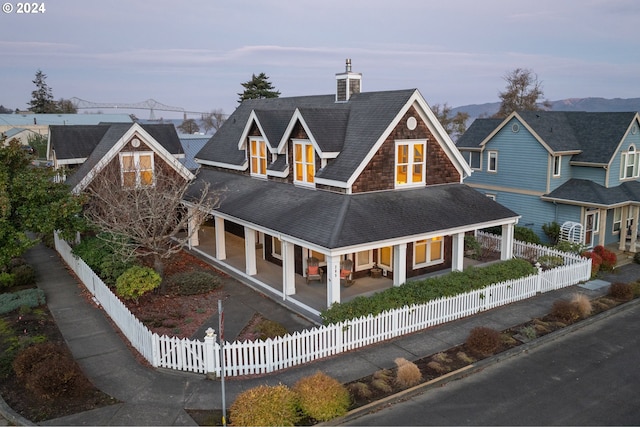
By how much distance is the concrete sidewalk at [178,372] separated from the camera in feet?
38.2

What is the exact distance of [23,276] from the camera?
21344 mm

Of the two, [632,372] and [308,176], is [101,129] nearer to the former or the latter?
[308,176]

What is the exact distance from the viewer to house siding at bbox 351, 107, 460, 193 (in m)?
19.5

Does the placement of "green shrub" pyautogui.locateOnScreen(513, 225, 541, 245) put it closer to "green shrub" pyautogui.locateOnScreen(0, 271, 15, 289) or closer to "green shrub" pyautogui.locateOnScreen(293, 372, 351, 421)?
"green shrub" pyautogui.locateOnScreen(293, 372, 351, 421)

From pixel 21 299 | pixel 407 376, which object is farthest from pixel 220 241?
pixel 407 376

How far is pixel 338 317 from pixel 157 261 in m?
8.10

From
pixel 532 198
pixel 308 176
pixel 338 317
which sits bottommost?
pixel 338 317

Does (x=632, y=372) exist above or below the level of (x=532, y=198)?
below

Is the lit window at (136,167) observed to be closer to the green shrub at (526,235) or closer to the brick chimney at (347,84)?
the brick chimney at (347,84)

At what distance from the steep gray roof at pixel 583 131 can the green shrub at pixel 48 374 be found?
24926 mm

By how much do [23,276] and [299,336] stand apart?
47.2 ft

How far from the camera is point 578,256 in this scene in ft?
73.4

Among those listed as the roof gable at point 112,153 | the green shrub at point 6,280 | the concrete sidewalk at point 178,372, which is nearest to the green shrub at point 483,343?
the concrete sidewalk at point 178,372

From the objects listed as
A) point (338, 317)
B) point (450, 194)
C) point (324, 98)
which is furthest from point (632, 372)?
point (324, 98)
